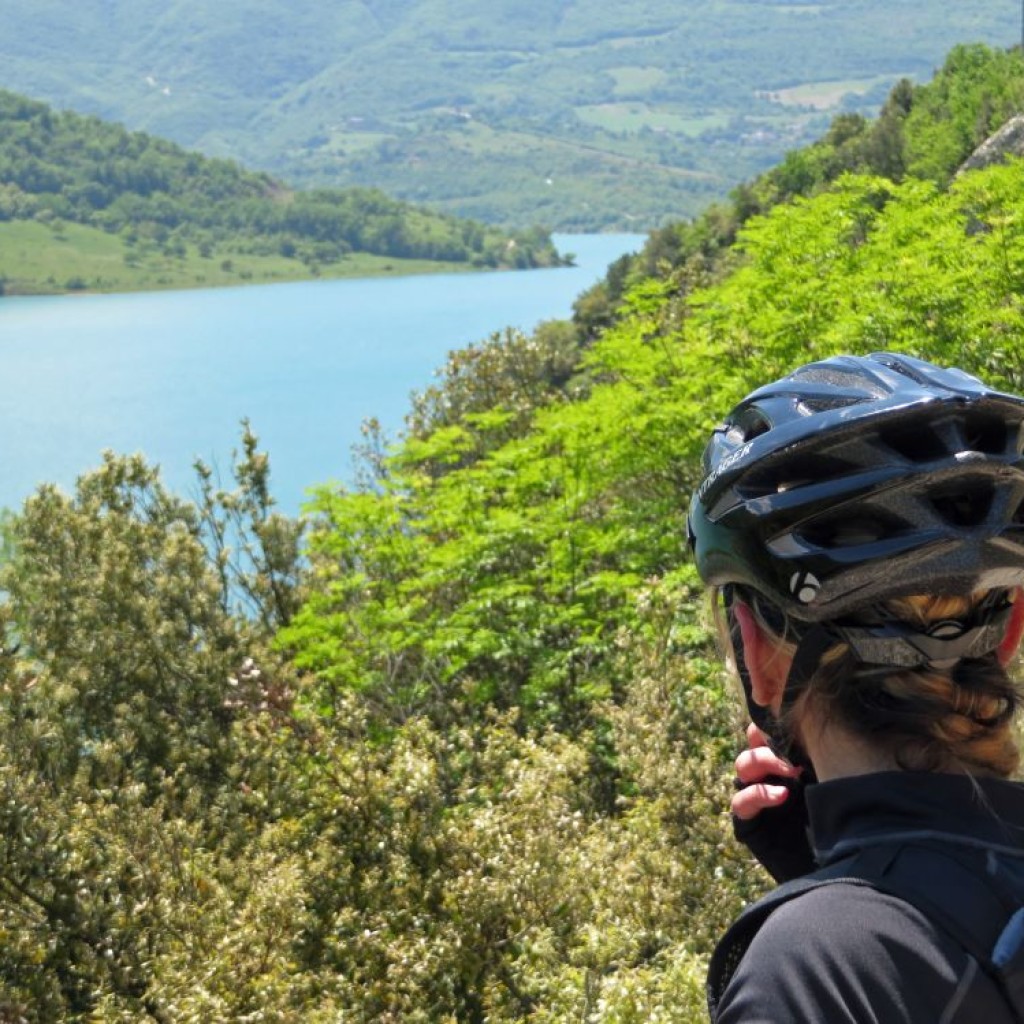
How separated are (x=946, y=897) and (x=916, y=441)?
94cm

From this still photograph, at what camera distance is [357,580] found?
22891mm

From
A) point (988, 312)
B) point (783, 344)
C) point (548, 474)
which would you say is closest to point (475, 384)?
point (548, 474)

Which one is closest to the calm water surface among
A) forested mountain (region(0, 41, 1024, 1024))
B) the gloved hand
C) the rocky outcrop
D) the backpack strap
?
the rocky outcrop

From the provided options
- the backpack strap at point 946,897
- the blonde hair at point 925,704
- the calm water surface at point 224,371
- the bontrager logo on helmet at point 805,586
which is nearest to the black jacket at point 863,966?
the backpack strap at point 946,897

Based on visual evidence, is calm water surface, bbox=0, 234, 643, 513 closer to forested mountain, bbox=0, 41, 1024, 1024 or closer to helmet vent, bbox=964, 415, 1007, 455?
forested mountain, bbox=0, 41, 1024, 1024

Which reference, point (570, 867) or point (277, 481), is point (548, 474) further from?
point (277, 481)

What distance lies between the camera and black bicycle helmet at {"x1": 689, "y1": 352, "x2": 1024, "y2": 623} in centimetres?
242

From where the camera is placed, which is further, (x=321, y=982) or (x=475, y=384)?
(x=475, y=384)

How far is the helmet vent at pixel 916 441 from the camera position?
248 centimetres

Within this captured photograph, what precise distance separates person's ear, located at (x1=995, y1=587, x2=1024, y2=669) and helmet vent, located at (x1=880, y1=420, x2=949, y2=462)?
0.36 meters

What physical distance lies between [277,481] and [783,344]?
191 feet

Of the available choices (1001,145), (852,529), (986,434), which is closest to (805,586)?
(852,529)

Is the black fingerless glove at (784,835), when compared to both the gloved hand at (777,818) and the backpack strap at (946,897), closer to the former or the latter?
the gloved hand at (777,818)

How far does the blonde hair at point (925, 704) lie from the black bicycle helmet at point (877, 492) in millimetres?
70
